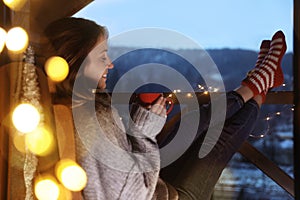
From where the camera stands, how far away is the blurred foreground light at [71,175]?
3.95ft

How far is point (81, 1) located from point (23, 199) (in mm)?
507

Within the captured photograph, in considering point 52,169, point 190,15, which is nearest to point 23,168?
point 52,169

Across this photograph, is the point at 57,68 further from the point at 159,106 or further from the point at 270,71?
the point at 270,71

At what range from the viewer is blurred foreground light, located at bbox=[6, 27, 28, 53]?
1176 mm

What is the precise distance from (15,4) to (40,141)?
12.6 inches

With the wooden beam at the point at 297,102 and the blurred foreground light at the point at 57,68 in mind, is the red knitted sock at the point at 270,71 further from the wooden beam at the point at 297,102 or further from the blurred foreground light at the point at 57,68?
the blurred foreground light at the point at 57,68

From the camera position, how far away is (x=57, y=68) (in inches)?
50.3

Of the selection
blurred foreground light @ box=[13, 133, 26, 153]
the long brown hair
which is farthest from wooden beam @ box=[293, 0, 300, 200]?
blurred foreground light @ box=[13, 133, 26, 153]

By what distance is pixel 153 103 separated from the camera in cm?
123

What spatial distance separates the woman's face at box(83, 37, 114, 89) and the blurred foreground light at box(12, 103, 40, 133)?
17 cm

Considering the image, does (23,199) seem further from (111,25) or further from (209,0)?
(209,0)

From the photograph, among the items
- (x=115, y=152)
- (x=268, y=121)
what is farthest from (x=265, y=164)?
(x=115, y=152)

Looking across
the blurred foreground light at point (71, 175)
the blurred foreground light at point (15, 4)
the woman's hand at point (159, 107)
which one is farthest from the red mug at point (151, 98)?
the blurred foreground light at point (15, 4)

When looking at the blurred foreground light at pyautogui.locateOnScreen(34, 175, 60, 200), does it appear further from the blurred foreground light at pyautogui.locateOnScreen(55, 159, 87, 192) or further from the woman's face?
the woman's face
